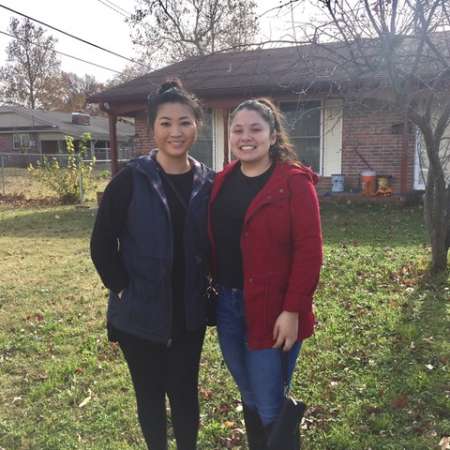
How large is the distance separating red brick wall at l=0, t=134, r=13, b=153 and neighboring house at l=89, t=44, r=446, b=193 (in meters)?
35.2

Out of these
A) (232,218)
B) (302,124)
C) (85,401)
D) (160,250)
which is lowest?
(85,401)

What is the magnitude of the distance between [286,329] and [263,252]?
13.6 inches

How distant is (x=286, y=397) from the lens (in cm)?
224

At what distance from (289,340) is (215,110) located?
37.9 feet

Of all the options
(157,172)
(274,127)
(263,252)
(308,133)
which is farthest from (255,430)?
(308,133)

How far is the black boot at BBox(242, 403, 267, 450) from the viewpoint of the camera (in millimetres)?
2441

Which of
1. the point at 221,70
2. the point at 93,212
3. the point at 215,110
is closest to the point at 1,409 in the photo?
the point at 93,212

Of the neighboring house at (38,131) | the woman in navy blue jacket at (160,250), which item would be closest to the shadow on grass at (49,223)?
the woman in navy blue jacket at (160,250)

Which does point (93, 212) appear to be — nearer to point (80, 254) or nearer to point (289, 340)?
point (80, 254)

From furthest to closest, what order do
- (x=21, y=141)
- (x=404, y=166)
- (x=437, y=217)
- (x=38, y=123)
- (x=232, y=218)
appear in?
(x=21, y=141) → (x=38, y=123) → (x=404, y=166) → (x=437, y=217) → (x=232, y=218)

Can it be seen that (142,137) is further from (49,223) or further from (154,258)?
(154,258)

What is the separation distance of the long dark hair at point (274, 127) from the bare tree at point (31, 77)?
53693 millimetres

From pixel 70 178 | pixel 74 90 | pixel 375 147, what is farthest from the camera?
pixel 74 90

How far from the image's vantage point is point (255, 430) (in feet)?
8.09
